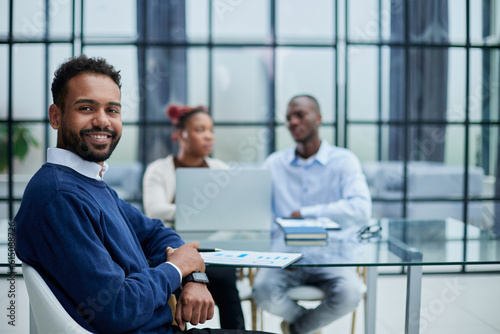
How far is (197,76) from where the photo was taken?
4047 mm

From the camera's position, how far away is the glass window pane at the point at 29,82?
13.1ft

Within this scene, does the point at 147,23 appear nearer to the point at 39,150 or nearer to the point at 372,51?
the point at 39,150

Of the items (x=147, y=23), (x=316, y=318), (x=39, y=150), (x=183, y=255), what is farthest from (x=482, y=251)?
(x=39, y=150)

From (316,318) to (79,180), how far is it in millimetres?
1432

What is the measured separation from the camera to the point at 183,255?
1.59 m

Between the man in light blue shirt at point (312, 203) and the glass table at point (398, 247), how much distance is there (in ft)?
0.29

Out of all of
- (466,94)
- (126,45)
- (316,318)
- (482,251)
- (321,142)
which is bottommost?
(316,318)

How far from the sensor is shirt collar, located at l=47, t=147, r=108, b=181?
140 cm

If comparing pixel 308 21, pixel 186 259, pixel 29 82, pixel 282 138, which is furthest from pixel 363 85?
pixel 186 259

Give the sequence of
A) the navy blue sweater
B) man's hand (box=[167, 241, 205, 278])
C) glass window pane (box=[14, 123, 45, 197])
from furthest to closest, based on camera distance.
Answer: glass window pane (box=[14, 123, 45, 197]), man's hand (box=[167, 241, 205, 278]), the navy blue sweater

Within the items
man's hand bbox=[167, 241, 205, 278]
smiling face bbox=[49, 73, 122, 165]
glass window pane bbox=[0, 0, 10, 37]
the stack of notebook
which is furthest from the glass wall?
smiling face bbox=[49, 73, 122, 165]

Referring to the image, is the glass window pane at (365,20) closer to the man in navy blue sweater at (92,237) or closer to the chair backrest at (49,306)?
the man in navy blue sweater at (92,237)

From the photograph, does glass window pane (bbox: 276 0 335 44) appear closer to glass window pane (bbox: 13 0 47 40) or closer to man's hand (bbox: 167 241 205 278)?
glass window pane (bbox: 13 0 47 40)

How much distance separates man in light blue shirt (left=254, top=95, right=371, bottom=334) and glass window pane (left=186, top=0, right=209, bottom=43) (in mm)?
1242
